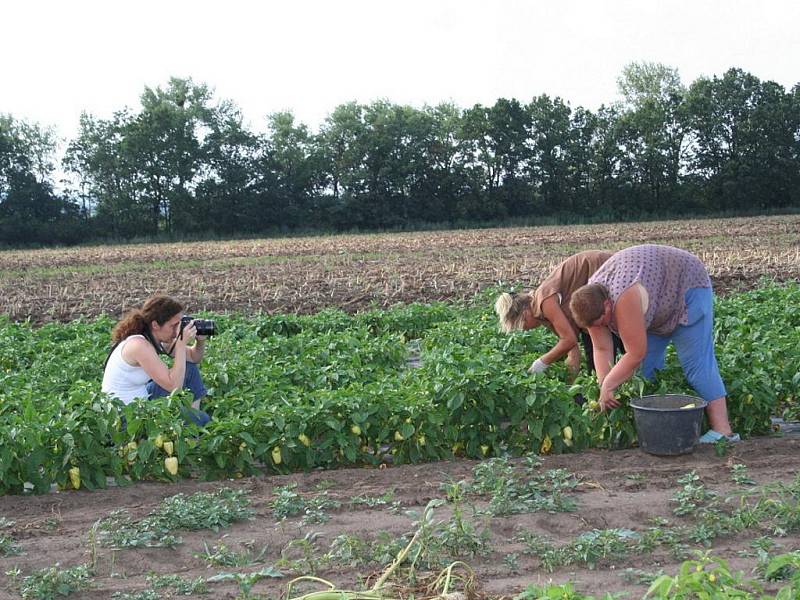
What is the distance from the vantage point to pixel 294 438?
5.54 meters

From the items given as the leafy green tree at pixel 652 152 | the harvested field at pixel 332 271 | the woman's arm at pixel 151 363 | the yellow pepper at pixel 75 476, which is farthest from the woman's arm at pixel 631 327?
the leafy green tree at pixel 652 152

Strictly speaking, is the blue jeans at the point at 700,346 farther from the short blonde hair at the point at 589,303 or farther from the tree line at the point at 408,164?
the tree line at the point at 408,164

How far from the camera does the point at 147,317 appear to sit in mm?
5891

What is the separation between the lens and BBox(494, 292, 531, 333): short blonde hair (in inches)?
253

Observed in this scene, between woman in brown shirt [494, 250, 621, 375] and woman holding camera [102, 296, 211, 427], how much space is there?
234 cm

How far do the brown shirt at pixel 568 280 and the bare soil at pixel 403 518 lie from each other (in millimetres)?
1191

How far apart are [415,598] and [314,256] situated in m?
22.8

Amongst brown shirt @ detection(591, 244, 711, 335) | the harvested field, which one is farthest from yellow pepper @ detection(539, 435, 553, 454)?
A: the harvested field

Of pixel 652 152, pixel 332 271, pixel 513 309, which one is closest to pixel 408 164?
pixel 652 152

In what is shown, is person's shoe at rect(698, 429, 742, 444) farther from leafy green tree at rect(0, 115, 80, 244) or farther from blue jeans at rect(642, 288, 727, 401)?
leafy green tree at rect(0, 115, 80, 244)

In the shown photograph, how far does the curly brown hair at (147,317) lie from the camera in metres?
5.89

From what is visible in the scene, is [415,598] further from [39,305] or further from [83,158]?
[83,158]

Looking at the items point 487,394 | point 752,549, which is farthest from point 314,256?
point 752,549

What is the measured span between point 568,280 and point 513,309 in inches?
18.0
